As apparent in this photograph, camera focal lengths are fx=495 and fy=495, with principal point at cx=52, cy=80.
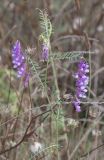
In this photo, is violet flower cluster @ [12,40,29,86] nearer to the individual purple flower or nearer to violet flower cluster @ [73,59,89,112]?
the individual purple flower

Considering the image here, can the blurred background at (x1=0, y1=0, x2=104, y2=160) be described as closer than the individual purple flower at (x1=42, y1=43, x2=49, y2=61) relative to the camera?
No

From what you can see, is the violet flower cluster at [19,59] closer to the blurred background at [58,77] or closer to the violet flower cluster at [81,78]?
the blurred background at [58,77]

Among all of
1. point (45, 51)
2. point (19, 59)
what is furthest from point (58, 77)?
point (45, 51)

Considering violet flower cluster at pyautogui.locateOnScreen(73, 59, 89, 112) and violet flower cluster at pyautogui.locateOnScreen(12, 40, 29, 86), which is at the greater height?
violet flower cluster at pyautogui.locateOnScreen(12, 40, 29, 86)

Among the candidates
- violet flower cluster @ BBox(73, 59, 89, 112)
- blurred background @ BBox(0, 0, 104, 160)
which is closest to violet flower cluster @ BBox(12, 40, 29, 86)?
blurred background @ BBox(0, 0, 104, 160)

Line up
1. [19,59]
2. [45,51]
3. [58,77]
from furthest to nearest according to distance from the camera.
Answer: [58,77]
[19,59]
[45,51]

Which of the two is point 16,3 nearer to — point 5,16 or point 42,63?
point 5,16

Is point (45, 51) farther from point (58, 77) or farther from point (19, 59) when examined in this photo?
point (58, 77)

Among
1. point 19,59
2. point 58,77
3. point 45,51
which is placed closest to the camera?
point 45,51

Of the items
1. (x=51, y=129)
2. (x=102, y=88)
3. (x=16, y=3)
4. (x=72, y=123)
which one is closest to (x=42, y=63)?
(x=72, y=123)
